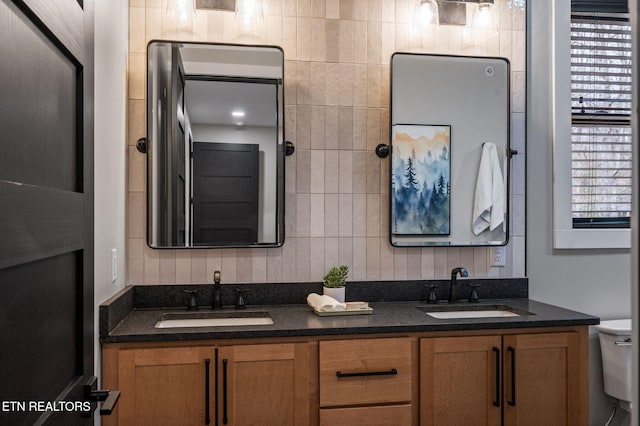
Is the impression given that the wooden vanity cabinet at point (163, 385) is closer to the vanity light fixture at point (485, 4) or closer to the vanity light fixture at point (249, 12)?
the vanity light fixture at point (249, 12)

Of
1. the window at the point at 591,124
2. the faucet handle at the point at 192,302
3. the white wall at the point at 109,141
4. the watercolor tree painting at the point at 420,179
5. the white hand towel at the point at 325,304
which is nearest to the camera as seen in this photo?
the white wall at the point at 109,141

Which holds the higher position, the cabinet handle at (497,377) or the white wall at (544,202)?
the white wall at (544,202)

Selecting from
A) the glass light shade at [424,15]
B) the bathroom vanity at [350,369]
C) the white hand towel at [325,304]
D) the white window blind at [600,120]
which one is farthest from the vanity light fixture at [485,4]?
the white hand towel at [325,304]

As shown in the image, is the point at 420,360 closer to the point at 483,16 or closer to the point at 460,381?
the point at 460,381

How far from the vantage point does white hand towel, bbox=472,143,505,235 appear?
2.72 metres

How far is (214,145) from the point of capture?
2.52 m

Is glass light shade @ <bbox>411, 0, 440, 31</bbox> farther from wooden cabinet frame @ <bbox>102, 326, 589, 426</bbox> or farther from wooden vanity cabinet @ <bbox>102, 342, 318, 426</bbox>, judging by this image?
wooden vanity cabinet @ <bbox>102, 342, 318, 426</bbox>

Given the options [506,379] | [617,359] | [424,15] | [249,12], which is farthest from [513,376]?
[249,12]

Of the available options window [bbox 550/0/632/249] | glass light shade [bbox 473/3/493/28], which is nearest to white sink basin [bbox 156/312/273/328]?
window [bbox 550/0/632/249]

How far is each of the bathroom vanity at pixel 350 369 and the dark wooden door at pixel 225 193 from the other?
17.8 inches

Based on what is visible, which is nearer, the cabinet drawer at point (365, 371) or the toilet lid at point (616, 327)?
the cabinet drawer at point (365, 371)

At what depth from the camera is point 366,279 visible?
2678 mm

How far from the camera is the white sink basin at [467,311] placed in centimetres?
256

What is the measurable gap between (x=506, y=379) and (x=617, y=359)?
81 cm
